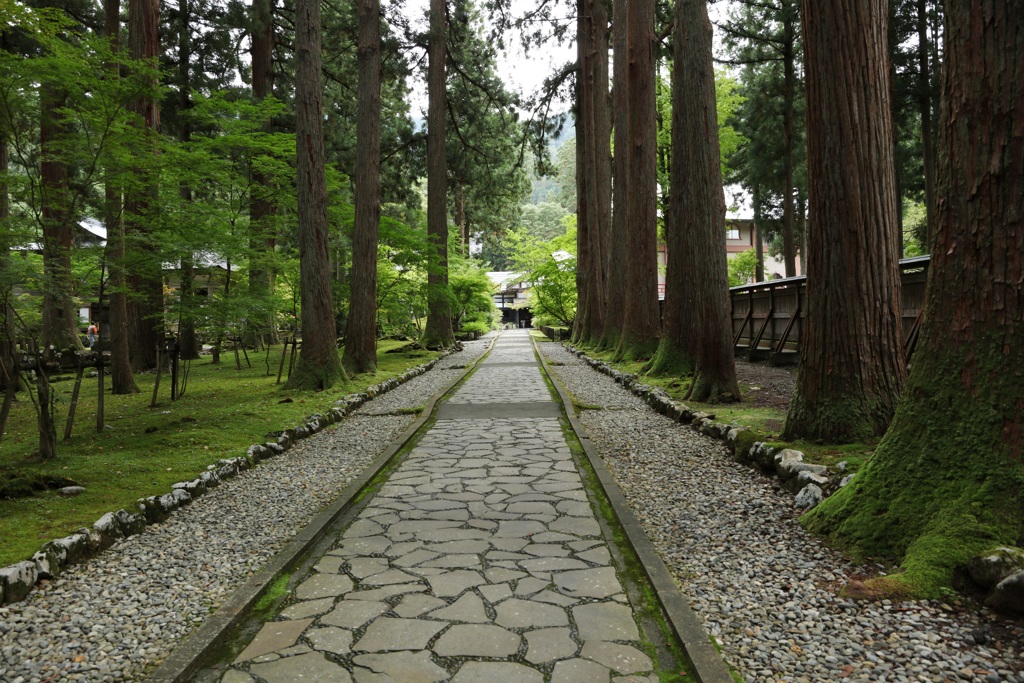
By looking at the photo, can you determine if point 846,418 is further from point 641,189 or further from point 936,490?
point 641,189

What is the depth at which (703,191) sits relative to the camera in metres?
10.6

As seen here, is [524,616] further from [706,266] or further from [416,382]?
[416,382]

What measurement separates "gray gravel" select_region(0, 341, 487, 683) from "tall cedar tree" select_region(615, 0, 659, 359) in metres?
11.2

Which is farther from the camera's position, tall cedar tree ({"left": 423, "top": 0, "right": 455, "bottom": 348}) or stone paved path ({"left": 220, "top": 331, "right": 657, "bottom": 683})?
tall cedar tree ({"left": 423, "top": 0, "right": 455, "bottom": 348})

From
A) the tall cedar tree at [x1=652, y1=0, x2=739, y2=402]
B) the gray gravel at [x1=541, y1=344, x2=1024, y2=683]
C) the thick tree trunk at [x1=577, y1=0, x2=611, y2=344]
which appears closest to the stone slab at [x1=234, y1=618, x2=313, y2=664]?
the gray gravel at [x1=541, y1=344, x2=1024, y2=683]

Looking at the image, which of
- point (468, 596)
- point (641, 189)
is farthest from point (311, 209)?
point (468, 596)

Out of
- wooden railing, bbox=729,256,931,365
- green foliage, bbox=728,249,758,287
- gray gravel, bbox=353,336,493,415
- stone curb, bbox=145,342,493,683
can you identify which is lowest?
stone curb, bbox=145,342,493,683

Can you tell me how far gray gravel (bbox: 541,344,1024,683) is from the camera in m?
2.85

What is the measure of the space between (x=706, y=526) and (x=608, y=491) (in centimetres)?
113

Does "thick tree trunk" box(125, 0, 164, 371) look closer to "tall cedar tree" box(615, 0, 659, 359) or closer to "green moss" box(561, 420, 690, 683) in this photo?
"green moss" box(561, 420, 690, 683)

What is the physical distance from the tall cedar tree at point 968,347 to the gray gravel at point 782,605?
0.30m

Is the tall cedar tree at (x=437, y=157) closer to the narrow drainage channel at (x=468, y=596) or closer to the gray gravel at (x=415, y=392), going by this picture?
the gray gravel at (x=415, y=392)

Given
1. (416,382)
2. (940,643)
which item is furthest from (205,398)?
(940,643)

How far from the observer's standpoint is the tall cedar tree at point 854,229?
6246mm
